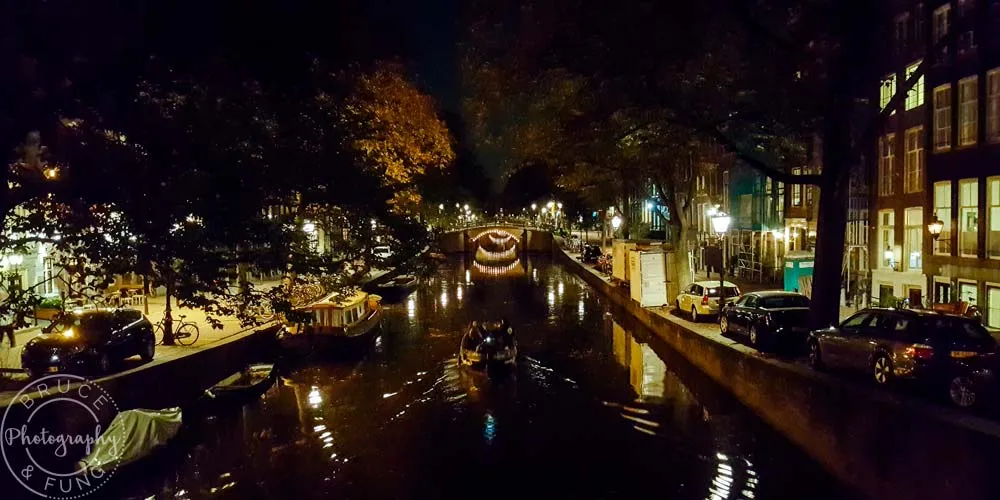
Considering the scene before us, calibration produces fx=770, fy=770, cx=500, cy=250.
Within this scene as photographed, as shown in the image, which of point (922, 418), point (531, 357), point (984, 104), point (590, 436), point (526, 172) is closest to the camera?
point (922, 418)

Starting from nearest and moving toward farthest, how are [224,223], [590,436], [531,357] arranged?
[224,223]
[590,436]
[531,357]

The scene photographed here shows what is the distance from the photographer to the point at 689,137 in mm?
23328

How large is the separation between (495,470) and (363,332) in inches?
639

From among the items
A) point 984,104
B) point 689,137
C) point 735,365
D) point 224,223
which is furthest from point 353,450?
point 984,104

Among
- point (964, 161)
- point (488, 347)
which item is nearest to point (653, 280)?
point (488, 347)

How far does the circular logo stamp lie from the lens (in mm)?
14859

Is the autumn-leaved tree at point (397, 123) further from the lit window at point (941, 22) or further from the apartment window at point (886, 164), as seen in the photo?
the lit window at point (941, 22)

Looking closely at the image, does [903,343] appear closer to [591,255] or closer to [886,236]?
[886,236]

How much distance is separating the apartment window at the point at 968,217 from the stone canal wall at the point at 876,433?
9648mm

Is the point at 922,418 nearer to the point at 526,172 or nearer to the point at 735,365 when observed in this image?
the point at 735,365

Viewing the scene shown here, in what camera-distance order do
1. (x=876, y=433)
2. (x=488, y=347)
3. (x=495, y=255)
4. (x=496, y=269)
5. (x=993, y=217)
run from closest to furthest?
(x=876, y=433)
(x=993, y=217)
(x=488, y=347)
(x=496, y=269)
(x=495, y=255)

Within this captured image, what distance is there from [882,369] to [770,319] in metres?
6.29

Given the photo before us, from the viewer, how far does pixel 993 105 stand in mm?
23000

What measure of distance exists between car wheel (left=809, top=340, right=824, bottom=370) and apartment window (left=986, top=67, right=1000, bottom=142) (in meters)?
10.9
